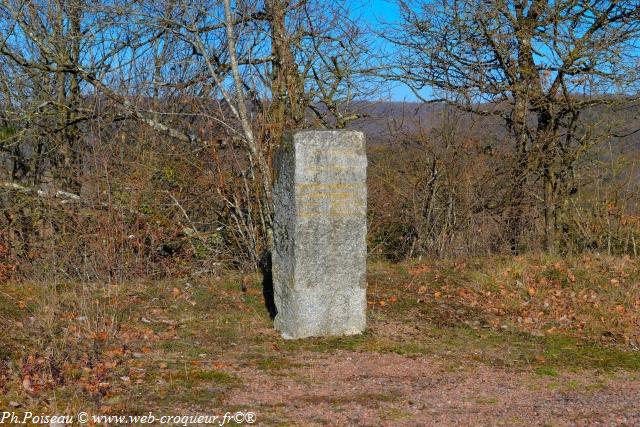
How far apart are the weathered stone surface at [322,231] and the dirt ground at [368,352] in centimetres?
25

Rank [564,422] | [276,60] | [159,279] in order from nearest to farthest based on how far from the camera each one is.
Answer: [564,422] → [159,279] → [276,60]

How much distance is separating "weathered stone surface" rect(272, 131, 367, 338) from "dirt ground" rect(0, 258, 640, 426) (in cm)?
25

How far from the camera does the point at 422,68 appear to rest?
1140cm

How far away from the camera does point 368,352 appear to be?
19.9ft

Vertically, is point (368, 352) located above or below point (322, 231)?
below

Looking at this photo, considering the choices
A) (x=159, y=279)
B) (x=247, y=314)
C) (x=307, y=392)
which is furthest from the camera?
(x=159, y=279)

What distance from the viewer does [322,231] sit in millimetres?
6273

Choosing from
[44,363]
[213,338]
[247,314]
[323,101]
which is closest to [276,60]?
[323,101]

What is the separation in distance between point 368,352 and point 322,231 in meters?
1.13

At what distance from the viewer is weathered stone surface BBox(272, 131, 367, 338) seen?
20.3ft

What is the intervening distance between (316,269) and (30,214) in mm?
5734

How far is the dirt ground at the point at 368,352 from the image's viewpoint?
179 inches

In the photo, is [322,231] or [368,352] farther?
[322,231]

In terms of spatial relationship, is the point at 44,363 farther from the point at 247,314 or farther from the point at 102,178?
the point at 102,178
